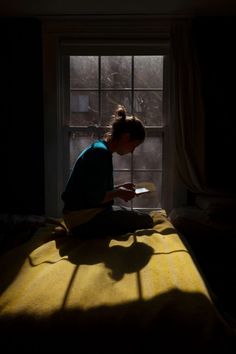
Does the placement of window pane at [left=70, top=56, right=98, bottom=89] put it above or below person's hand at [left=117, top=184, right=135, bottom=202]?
above

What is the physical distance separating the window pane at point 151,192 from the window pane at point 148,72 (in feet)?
2.40

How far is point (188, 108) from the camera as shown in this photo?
10.3 ft

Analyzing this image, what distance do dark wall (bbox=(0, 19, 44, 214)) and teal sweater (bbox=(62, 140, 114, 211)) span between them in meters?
0.89

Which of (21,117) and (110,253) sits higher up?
(21,117)

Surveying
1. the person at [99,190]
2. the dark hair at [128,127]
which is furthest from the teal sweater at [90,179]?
the dark hair at [128,127]

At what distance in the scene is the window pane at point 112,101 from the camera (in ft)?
11.1

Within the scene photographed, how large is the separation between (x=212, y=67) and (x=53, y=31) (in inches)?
50.5

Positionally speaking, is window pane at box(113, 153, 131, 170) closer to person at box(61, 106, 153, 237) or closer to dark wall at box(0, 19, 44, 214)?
dark wall at box(0, 19, 44, 214)

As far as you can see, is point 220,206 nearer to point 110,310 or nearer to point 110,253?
point 110,253

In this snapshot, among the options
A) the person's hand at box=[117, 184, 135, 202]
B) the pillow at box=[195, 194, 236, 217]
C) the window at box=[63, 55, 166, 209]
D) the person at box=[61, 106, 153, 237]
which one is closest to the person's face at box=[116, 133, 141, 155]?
the person at box=[61, 106, 153, 237]

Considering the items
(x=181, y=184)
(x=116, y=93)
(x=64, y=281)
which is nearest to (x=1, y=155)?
(x=116, y=93)

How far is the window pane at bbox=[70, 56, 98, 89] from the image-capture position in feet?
11.0

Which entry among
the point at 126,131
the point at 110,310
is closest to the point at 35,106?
the point at 126,131

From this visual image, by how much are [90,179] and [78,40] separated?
4.74 ft
